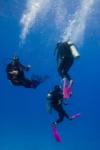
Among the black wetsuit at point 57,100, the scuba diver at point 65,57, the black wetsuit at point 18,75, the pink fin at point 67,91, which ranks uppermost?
the black wetsuit at point 18,75

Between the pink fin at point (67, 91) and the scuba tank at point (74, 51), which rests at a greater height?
the scuba tank at point (74, 51)

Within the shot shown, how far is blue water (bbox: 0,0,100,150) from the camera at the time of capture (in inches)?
1314

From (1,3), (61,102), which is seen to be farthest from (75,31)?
(61,102)

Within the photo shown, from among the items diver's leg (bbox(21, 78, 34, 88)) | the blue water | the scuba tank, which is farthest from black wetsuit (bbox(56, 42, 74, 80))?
the blue water

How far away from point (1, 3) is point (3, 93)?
222 feet

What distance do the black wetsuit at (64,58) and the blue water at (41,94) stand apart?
6.03 feet

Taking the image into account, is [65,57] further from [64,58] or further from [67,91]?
[67,91]

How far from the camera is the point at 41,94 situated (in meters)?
101

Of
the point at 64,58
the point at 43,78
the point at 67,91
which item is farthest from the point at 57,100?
the point at 64,58

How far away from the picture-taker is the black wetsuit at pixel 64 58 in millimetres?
11664

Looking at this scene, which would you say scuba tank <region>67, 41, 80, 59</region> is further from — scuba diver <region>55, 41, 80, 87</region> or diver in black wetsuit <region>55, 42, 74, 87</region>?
diver in black wetsuit <region>55, 42, 74, 87</region>

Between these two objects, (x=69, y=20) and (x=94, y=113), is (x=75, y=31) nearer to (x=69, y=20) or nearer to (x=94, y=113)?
(x=69, y=20)

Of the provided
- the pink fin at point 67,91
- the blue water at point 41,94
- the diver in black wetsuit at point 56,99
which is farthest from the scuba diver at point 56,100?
the blue water at point 41,94

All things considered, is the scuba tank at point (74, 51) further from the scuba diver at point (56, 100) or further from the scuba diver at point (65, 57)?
the scuba diver at point (56, 100)
